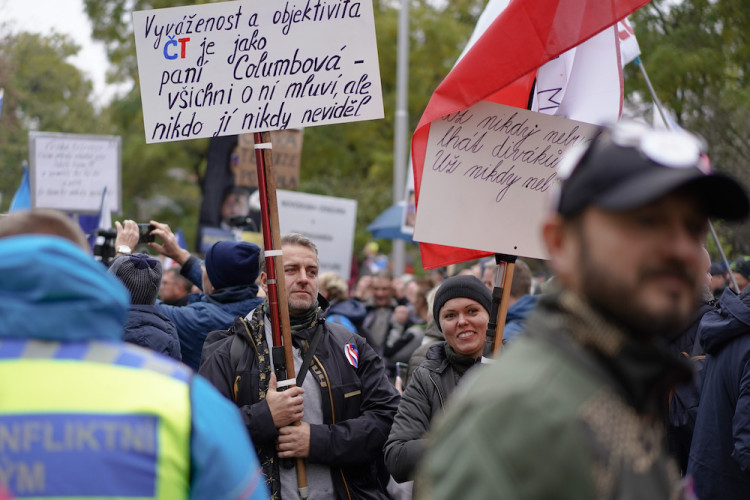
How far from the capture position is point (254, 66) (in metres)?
4.43

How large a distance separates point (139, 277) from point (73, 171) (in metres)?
6.72

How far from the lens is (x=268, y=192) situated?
169 inches

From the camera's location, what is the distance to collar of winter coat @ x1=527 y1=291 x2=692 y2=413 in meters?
1.66

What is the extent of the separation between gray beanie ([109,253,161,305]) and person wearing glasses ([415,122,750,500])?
10.3ft

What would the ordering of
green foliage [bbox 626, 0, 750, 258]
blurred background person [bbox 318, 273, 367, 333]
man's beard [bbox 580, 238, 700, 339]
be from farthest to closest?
green foliage [bbox 626, 0, 750, 258]
blurred background person [bbox 318, 273, 367, 333]
man's beard [bbox 580, 238, 700, 339]

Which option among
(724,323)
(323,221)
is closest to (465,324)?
(724,323)

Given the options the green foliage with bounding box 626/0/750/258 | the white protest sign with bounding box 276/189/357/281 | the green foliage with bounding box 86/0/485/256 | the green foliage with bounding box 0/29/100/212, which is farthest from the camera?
the green foliage with bounding box 0/29/100/212

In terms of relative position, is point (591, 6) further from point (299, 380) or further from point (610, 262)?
point (610, 262)

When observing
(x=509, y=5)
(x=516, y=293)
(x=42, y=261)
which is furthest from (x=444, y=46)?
(x=42, y=261)

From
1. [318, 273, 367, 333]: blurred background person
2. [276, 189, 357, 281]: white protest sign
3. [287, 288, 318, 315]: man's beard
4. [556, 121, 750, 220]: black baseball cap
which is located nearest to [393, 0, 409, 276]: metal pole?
[276, 189, 357, 281]: white protest sign

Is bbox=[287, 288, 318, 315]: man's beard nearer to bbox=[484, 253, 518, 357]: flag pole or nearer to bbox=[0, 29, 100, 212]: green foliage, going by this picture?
bbox=[484, 253, 518, 357]: flag pole

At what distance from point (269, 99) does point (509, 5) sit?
1.36 meters

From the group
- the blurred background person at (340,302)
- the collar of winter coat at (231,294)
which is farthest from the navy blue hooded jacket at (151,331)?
the blurred background person at (340,302)

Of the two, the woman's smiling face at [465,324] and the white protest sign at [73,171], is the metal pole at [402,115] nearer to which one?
the white protest sign at [73,171]
